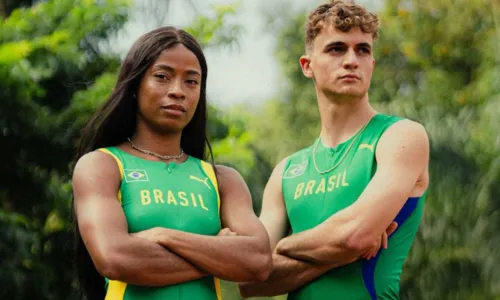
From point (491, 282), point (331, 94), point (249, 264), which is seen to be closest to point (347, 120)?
point (331, 94)

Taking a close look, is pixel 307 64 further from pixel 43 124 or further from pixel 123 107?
pixel 43 124

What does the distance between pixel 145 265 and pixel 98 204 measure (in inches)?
14.6

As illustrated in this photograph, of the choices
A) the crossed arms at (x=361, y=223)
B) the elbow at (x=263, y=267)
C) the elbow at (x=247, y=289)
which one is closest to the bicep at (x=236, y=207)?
the elbow at (x=263, y=267)

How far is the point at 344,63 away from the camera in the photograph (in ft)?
18.6

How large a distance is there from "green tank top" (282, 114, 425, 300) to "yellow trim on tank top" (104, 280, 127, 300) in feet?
3.66

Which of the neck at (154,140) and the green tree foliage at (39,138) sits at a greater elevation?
the neck at (154,140)

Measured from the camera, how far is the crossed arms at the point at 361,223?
17.3 ft

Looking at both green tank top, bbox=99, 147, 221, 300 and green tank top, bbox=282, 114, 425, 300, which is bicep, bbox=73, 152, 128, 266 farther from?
green tank top, bbox=282, 114, 425, 300

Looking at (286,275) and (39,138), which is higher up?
(286,275)

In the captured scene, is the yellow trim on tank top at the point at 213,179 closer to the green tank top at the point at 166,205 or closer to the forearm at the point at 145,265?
the green tank top at the point at 166,205

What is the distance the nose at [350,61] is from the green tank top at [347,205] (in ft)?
1.07

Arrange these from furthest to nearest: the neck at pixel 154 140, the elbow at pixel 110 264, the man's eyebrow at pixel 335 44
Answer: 1. the man's eyebrow at pixel 335 44
2. the neck at pixel 154 140
3. the elbow at pixel 110 264

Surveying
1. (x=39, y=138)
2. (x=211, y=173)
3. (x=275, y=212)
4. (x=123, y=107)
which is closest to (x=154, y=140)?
(x=123, y=107)

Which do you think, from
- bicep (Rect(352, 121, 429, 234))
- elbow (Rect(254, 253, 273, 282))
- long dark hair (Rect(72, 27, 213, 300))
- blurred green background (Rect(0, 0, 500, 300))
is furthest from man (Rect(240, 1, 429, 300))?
blurred green background (Rect(0, 0, 500, 300))
